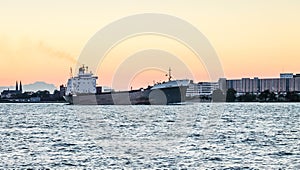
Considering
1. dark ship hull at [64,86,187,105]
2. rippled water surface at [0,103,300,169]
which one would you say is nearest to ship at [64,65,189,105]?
dark ship hull at [64,86,187,105]

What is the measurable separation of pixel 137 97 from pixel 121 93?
8.41 m

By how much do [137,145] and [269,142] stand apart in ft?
27.9

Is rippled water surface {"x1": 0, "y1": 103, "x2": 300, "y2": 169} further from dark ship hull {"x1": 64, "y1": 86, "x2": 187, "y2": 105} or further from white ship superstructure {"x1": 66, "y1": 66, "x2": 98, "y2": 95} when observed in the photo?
white ship superstructure {"x1": 66, "y1": 66, "x2": 98, "y2": 95}

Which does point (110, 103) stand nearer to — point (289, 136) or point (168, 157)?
point (289, 136)

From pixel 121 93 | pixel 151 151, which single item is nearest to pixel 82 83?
pixel 121 93

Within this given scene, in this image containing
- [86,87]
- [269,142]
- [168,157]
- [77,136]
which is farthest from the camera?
[86,87]

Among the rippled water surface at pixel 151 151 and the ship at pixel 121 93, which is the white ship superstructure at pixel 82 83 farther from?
the rippled water surface at pixel 151 151

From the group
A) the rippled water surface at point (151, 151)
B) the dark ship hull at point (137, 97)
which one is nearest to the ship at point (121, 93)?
the dark ship hull at point (137, 97)

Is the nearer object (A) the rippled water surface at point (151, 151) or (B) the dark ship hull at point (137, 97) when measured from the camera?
(A) the rippled water surface at point (151, 151)

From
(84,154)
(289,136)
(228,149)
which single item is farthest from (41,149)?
(289,136)

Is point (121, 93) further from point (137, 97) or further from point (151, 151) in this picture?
point (151, 151)

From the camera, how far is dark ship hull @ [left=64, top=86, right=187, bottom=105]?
6045 inches

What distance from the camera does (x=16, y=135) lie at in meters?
43.9

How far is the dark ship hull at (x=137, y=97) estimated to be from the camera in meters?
154
